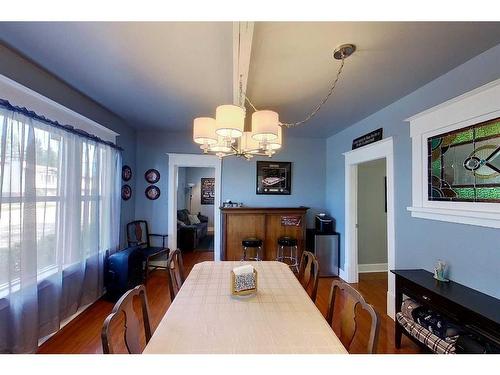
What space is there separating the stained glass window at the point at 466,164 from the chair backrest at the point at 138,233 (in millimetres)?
4036

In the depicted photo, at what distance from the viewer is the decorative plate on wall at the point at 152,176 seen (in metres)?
4.07

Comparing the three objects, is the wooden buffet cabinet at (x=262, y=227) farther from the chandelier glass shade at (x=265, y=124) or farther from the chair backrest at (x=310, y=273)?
the chandelier glass shade at (x=265, y=124)

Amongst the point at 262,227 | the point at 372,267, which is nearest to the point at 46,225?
the point at 262,227

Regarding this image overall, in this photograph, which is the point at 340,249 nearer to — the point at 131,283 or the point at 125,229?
the point at 131,283

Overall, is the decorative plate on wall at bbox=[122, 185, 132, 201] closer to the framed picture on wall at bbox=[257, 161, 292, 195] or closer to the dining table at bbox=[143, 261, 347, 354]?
the framed picture on wall at bbox=[257, 161, 292, 195]

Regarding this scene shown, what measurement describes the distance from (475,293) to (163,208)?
4.06 meters

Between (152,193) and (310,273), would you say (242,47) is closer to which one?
(310,273)

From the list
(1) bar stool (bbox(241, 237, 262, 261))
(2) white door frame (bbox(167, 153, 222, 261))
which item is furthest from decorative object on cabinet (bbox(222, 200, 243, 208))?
(1) bar stool (bbox(241, 237, 262, 261))

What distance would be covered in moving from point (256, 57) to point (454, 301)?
225cm

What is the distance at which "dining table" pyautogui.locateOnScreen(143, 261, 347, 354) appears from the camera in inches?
38.3

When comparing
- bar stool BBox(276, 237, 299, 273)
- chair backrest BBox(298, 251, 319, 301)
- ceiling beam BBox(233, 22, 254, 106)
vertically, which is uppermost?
ceiling beam BBox(233, 22, 254, 106)

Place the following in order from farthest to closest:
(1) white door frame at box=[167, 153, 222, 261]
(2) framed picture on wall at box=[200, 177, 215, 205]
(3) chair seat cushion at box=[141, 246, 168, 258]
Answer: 1. (2) framed picture on wall at box=[200, 177, 215, 205]
2. (1) white door frame at box=[167, 153, 222, 261]
3. (3) chair seat cushion at box=[141, 246, 168, 258]

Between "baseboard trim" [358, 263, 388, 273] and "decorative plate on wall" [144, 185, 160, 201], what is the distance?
12.9 ft
